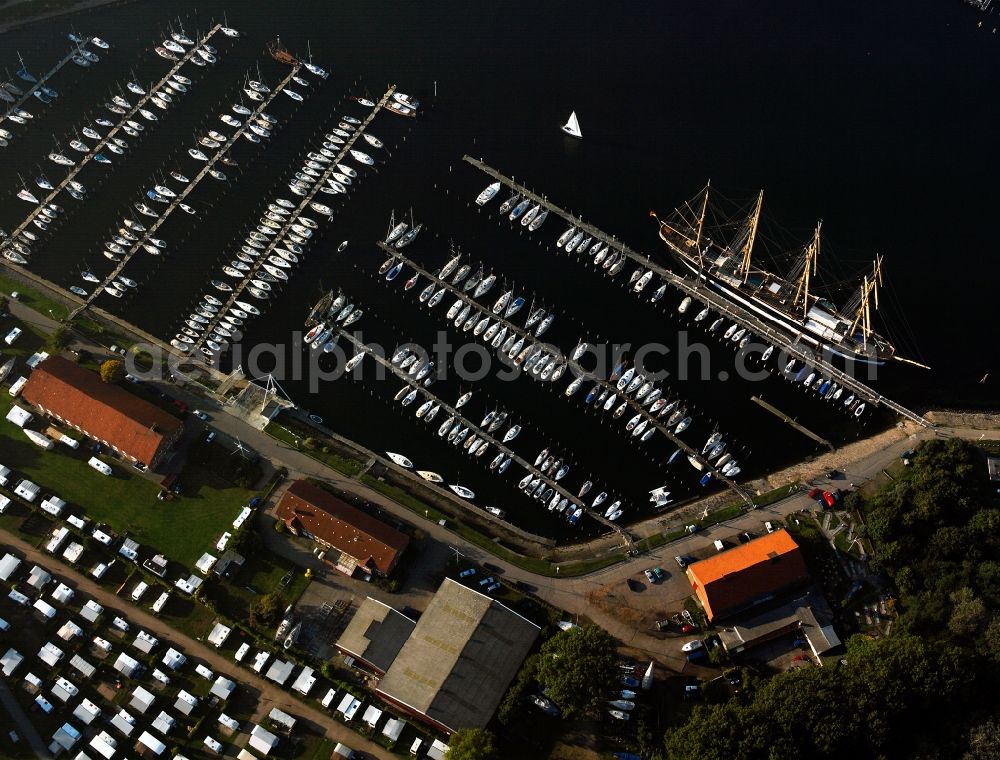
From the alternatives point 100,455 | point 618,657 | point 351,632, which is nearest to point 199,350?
point 100,455

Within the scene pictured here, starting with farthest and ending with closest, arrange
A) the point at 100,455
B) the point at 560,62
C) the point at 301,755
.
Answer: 1. the point at 560,62
2. the point at 100,455
3. the point at 301,755

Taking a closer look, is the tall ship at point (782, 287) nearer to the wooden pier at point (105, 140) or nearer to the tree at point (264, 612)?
the tree at point (264, 612)

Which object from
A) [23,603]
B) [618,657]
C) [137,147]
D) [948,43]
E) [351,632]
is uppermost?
[948,43]

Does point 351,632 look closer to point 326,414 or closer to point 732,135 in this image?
point 326,414

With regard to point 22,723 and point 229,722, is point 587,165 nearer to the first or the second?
point 229,722

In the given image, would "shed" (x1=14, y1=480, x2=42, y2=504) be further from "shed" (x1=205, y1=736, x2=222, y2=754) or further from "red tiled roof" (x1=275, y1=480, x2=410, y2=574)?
"shed" (x1=205, y1=736, x2=222, y2=754)

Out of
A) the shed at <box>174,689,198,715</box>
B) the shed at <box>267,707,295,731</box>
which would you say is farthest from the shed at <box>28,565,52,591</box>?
the shed at <box>267,707,295,731</box>
